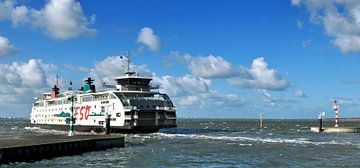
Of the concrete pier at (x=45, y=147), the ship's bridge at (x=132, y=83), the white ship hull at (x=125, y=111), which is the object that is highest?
the ship's bridge at (x=132, y=83)

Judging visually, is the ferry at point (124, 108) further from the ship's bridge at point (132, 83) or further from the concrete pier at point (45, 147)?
the concrete pier at point (45, 147)

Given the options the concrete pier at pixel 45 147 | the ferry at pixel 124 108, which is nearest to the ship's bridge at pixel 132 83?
the ferry at pixel 124 108

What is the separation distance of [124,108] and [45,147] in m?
35.2

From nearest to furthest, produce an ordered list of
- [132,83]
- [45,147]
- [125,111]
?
[45,147]
[125,111]
[132,83]

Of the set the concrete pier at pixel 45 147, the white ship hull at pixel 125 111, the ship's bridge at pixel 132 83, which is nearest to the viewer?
the concrete pier at pixel 45 147

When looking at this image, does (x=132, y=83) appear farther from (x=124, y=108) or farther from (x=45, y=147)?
(x=45, y=147)

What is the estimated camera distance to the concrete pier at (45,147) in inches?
1459

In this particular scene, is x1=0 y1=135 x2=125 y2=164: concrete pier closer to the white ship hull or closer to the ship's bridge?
the white ship hull

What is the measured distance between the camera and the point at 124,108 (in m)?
76.8

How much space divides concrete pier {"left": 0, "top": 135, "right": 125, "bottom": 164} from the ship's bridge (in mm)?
31052

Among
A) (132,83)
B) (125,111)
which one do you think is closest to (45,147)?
(125,111)

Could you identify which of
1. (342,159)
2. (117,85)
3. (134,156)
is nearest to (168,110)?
(117,85)

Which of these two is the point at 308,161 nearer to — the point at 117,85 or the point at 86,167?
the point at 86,167

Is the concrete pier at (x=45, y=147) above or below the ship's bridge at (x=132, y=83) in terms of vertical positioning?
below
